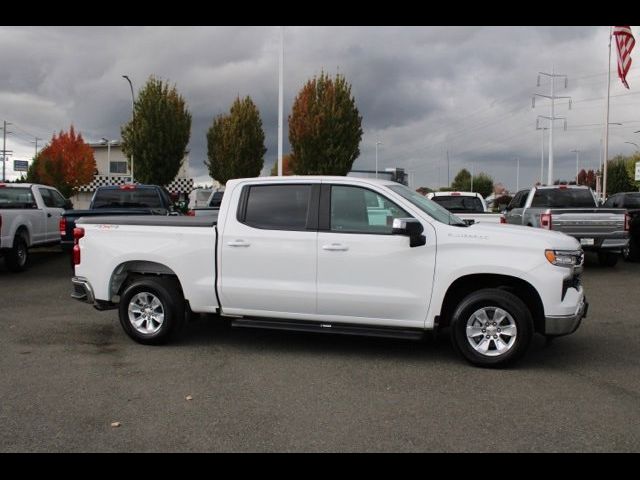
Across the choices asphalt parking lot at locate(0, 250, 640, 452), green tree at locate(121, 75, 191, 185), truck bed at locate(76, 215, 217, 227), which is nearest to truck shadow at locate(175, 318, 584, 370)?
asphalt parking lot at locate(0, 250, 640, 452)

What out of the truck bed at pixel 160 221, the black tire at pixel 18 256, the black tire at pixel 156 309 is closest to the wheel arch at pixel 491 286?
the truck bed at pixel 160 221

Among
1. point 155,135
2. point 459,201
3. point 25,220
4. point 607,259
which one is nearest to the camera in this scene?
point 25,220

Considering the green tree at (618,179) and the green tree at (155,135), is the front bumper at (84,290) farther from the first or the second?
the green tree at (618,179)

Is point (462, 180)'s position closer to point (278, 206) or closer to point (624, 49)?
point (624, 49)

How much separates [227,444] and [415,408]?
1553 mm

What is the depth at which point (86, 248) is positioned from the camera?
7.27 metres

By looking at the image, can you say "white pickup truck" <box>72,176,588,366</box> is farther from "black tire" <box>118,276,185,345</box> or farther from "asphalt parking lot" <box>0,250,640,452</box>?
"asphalt parking lot" <box>0,250,640,452</box>

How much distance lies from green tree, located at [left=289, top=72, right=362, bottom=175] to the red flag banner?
15.7 metres

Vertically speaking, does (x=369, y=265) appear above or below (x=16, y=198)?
below

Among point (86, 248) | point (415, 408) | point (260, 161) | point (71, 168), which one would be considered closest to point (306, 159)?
point (260, 161)

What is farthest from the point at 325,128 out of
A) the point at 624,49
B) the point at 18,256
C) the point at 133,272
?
the point at 133,272

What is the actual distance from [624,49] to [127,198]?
21.2 meters

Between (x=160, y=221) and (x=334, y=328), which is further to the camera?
(x=160, y=221)

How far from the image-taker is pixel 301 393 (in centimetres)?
539
